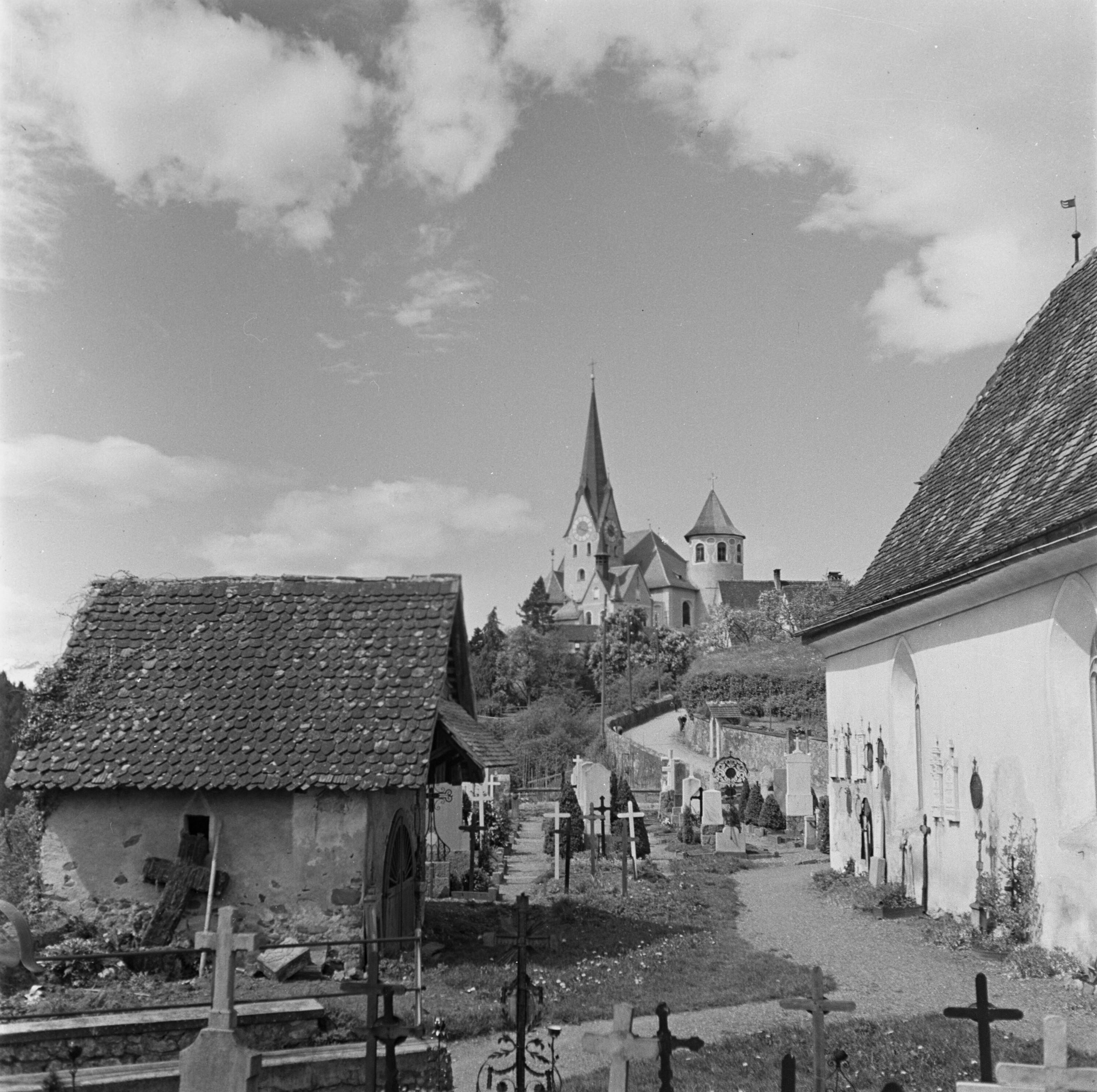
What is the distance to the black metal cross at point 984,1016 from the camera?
6359 mm

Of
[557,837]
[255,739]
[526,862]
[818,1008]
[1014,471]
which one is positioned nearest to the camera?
[818,1008]

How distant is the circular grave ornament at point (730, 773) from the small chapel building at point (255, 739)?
70.0 feet

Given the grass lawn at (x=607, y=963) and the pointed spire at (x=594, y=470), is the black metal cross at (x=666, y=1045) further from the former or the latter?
the pointed spire at (x=594, y=470)

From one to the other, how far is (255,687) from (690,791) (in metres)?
21.7

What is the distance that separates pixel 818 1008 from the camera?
6.62 m

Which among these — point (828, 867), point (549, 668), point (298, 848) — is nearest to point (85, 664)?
point (298, 848)

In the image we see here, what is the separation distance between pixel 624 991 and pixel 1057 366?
35.4 feet

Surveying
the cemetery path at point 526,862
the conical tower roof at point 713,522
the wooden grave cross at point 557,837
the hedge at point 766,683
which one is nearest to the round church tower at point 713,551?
the conical tower roof at point 713,522

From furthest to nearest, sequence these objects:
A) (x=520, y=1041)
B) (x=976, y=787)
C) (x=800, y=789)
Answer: (x=800, y=789)
(x=976, y=787)
(x=520, y=1041)

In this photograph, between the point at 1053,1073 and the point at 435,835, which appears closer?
the point at 1053,1073

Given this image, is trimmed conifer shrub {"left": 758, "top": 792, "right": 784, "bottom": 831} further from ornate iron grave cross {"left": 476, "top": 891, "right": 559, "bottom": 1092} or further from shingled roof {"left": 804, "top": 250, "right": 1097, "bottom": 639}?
ornate iron grave cross {"left": 476, "top": 891, "right": 559, "bottom": 1092}

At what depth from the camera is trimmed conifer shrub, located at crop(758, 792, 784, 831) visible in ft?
106

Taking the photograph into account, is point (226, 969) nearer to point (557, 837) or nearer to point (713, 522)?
point (557, 837)

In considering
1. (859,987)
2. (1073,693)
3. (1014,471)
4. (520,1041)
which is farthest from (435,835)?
(520,1041)
